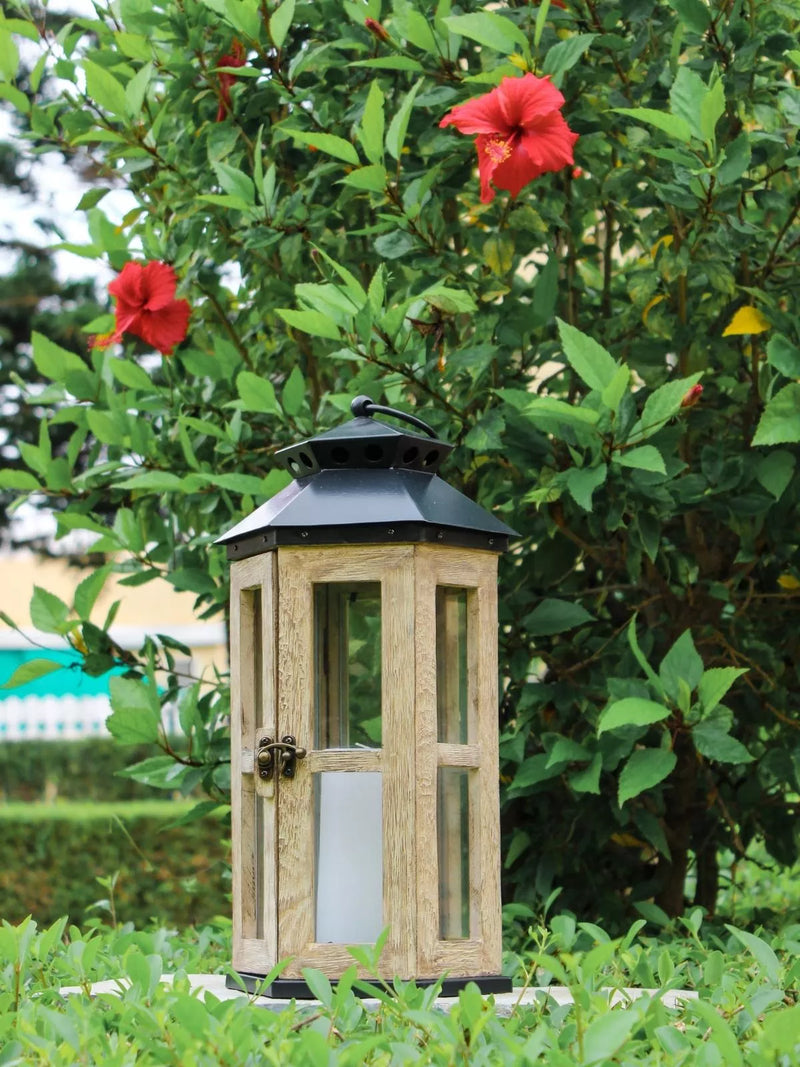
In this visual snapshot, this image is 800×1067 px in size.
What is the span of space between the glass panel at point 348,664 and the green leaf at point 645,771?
48cm

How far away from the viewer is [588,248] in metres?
3.26

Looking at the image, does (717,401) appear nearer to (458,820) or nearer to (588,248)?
(588,248)

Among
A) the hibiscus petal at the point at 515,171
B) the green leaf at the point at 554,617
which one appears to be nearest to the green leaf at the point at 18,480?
the green leaf at the point at 554,617

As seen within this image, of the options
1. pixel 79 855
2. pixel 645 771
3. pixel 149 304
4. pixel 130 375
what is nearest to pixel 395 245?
pixel 149 304

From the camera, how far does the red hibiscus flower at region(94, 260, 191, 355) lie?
10.1 feet

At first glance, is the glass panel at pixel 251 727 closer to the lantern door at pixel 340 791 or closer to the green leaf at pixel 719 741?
the lantern door at pixel 340 791

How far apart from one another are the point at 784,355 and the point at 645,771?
0.80m

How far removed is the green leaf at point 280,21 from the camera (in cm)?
268

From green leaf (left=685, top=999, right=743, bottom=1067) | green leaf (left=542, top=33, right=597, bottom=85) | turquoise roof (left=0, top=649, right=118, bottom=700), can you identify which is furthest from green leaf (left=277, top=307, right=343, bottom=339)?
turquoise roof (left=0, top=649, right=118, bottom=700)

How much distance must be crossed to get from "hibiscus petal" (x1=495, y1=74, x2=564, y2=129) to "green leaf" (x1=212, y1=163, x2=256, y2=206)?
567 millimetres

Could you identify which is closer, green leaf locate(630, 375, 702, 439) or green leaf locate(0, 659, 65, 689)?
green leaf locate(630, 375, 702, 439)

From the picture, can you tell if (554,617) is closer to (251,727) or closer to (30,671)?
(251,727)

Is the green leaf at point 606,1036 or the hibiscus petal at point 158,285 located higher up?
the hibiscus petal at point 158,285

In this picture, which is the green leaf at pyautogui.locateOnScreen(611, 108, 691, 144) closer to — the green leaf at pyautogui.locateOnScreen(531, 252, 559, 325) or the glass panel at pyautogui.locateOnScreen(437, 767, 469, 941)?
the green leaf at pyautogui.locateOnScreen(531, 252, 559, 325)
